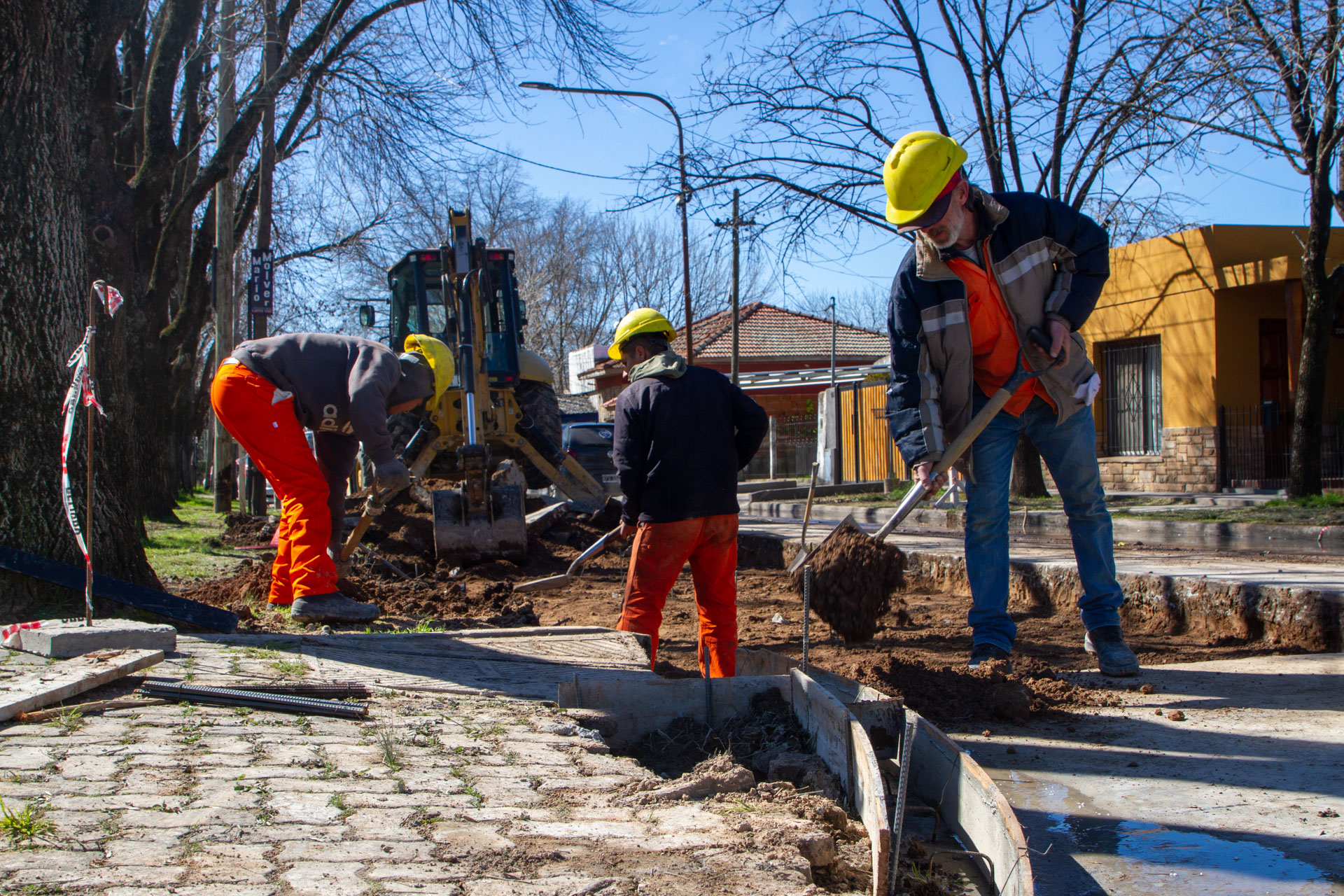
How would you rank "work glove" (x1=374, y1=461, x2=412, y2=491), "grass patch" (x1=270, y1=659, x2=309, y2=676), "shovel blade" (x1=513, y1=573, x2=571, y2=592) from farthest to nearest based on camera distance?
"shovel blade" (x1=513, y1=573, x2=571, y2=592), "work glove" (x1=374, y1=461, x2=412, y2=491), "grass patch" (x1=270, y1=659, x2=309, y2=676)

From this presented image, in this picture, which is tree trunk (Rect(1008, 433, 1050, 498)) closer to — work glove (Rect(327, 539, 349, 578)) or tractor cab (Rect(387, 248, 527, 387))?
tractor cab (Rect(387, 248, 527, 387))

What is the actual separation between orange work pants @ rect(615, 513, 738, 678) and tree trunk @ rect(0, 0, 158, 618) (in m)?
2.60

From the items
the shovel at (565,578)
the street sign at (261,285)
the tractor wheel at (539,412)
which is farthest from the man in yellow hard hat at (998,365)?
the street sign at (261,285)

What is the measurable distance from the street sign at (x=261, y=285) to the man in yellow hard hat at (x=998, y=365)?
34.6 ft

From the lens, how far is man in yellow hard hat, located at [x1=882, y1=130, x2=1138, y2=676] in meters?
4.17

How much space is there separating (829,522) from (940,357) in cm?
840

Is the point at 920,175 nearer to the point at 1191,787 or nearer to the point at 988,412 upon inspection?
the point at 988,412

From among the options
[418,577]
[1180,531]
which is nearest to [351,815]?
[418,577]

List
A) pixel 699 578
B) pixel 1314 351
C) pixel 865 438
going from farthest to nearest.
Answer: pixel 865 438
pixel 1314 351
pixel 699 578

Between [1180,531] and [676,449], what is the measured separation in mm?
7541

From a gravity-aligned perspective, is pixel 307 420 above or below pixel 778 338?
below

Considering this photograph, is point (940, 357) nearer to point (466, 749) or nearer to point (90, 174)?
point (466, 749)

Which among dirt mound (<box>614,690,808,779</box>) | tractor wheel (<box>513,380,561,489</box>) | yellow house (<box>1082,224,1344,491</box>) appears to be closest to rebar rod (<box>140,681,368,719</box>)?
dirt mound (<box>614,690,808,779</box>)

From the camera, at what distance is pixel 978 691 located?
3766mm
